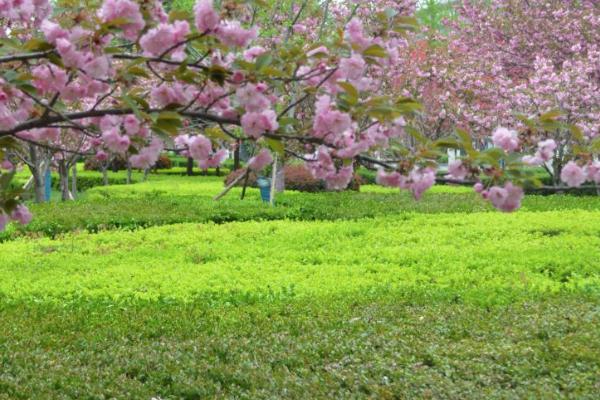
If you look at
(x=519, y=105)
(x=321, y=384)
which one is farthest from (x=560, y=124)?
(x=519, y=105)

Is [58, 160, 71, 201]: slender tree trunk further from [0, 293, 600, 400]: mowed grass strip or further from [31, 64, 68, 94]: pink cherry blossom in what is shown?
[31, 64, 68, 94]: pink cherry blossom

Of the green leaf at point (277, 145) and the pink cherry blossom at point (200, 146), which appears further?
the pink cherry blossom at point (200, 146)

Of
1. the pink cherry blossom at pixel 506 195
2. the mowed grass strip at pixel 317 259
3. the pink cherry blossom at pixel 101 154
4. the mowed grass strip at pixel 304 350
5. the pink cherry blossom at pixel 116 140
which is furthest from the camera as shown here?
the mowed grass strip at pixel 317 259

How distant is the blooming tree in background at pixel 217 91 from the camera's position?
2.28 m

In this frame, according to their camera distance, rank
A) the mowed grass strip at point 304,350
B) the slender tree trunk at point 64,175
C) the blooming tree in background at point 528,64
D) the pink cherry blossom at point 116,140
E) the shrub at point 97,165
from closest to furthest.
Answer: the pink cherry blossom at point 116,140 → the mowed grass strip at point 304,350 → the blooming tree in background at point 528,64 → the slender tree trunk at point 64,175 → the shrub at point 97,165

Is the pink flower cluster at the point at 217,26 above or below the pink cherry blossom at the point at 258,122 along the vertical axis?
above

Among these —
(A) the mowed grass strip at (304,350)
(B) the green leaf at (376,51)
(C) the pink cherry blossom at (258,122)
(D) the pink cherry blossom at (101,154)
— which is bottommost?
(A) the mowed grass strip at (304,350)

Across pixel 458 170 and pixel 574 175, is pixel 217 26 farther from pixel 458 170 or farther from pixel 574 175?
pixel 574 175

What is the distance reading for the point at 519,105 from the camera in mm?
14594

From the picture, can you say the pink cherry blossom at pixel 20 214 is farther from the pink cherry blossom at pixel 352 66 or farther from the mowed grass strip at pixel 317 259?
the mowed grass strip at pixel 317 259

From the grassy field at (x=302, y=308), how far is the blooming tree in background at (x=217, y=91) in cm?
140

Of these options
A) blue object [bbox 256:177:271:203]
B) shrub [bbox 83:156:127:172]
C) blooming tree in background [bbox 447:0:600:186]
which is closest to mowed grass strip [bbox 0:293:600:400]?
blooming tree in background [bbox 447:0:600:186]

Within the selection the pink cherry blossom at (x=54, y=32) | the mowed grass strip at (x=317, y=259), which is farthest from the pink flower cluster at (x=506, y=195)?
the mowed grass strip at (x=317, y=259)

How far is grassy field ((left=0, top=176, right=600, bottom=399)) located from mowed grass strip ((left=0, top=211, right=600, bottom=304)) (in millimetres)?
26
